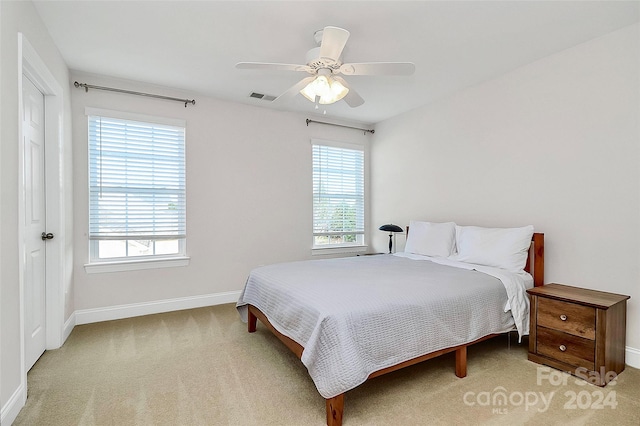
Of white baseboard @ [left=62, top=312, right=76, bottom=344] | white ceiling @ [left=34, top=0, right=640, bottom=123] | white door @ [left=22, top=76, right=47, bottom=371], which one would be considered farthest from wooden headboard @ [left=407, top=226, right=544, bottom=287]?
white baseboard @ [left=62, top=312, right=76, bottom=344]

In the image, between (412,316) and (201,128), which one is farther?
(201,128)

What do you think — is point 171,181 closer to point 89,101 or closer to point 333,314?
point 89,101

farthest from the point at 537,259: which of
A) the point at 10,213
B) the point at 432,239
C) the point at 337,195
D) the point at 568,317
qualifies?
the point at 10,213

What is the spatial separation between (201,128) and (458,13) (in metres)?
2.97

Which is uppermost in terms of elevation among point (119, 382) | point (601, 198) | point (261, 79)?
point (261, 79)

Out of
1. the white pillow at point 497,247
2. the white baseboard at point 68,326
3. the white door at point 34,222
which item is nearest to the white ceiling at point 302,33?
the white door at point 34,222

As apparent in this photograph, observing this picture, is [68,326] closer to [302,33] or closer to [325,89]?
[325,89]

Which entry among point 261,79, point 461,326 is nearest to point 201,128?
point 261,79

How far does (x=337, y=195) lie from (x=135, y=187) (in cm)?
272

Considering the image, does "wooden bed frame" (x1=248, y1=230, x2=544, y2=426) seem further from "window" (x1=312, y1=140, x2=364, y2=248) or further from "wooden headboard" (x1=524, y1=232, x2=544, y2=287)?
"window" (x1=312, y1=140, x2=364, y2=248)

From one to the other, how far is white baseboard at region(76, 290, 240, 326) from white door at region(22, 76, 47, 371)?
0.63m

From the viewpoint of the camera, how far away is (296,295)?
88.7 inches

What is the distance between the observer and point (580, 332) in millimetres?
2268

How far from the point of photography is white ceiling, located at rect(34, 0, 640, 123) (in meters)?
2.23
